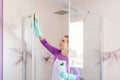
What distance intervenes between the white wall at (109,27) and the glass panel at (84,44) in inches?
2.3

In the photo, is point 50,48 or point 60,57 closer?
point 60,57

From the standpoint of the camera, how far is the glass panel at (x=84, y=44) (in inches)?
61.1

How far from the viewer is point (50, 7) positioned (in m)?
1.90

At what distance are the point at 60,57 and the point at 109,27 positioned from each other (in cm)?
57

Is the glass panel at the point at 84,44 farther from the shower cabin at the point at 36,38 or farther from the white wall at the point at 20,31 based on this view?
the white wall at the point at 20,31

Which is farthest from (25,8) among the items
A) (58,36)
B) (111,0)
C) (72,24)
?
(111,0)

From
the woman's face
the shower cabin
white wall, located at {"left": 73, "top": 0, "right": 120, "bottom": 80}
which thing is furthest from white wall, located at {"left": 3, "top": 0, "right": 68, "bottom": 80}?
white wall, located at {"left": 73, "top": 0, "right": 120, "bottom": 80}

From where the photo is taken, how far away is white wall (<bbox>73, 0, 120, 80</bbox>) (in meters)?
1.69

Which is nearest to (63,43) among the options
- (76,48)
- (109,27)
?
(76,48)

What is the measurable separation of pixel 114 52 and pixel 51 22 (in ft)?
2.24

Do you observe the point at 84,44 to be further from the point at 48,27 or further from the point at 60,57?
the point at 48,27

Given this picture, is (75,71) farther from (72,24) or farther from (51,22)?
(51,22)

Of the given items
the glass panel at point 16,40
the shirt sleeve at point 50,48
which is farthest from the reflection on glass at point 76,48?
the glass panel at point 16,40

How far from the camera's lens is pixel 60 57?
5.14 ft
